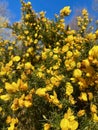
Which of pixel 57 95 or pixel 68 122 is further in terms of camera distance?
pixel 57 95

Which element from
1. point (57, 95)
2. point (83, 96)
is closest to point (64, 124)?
point (83, 96)

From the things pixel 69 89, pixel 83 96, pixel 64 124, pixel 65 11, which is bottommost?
pixel 64 124

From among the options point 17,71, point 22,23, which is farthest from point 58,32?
point 17,71

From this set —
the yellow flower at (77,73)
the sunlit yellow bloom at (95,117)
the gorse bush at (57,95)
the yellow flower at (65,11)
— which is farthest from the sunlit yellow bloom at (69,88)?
the yellow flower at (65,11)

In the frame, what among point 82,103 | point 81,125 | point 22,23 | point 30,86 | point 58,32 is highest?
point 22,23

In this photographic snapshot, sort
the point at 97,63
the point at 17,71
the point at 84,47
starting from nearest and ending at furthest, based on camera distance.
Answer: the point at 97,63, the point at 84,47, the point at 17,71

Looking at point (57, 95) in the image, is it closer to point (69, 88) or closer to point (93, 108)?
point (69, 88)

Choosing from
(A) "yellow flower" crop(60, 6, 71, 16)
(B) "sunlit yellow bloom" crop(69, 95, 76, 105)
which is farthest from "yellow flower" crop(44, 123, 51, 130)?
(A) "yellow flower" crop(60, 6, 71, 16)

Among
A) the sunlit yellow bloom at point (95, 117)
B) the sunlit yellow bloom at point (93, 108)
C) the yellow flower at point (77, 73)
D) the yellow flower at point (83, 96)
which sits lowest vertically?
the sunlit yellow bloom at point (95, 117)

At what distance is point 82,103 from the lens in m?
3.43

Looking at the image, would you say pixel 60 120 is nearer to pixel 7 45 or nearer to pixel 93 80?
pixel 93 80

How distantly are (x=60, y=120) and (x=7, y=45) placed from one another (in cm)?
332

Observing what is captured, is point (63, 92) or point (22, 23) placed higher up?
point (22, 23)

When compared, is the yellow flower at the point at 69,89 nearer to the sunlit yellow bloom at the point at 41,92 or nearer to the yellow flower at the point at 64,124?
the sunlit yellow bloom at the point at 41,92
